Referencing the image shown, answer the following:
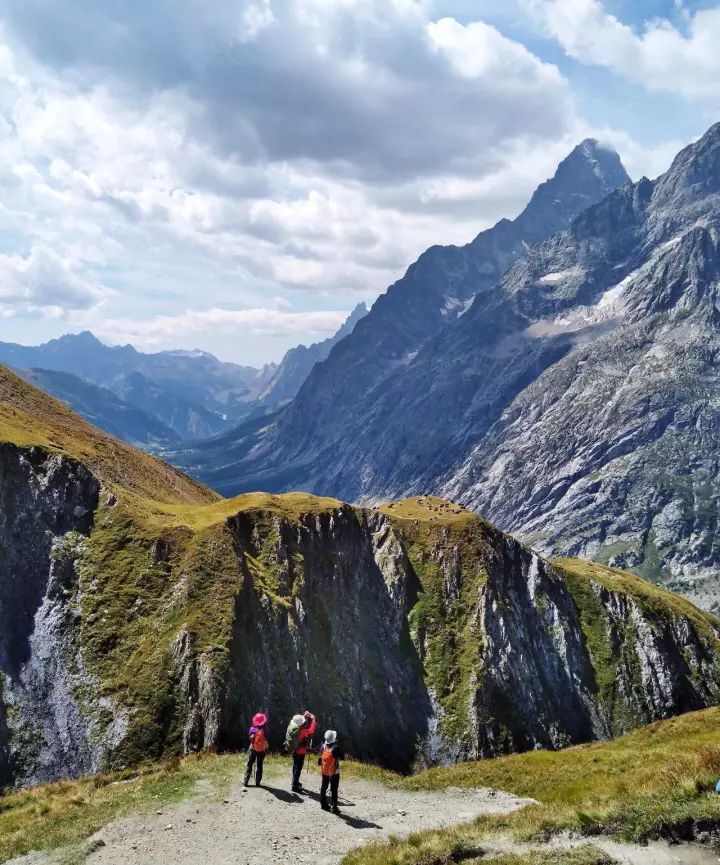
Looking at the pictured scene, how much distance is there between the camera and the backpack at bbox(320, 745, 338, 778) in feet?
110

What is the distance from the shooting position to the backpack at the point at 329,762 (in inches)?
1320

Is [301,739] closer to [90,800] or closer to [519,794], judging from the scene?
[90,800]

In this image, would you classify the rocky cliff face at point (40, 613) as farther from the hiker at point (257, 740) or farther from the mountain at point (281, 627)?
the hiker at point (257, 740)

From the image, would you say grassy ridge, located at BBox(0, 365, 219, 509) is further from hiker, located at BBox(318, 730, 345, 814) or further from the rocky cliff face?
hiker, located at BBox(318, 730, 345, 814)

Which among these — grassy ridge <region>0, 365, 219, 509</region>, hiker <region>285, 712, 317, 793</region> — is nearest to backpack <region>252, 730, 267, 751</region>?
hiker <region>285, 712, 317, 793</region>

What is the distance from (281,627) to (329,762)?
140 feet

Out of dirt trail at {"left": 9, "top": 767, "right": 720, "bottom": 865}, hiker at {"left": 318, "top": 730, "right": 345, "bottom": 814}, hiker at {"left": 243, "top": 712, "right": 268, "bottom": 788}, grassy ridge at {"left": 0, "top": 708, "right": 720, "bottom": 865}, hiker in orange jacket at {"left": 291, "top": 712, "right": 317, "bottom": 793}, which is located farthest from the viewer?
hiker at {"left": 243, "top": 712, "right": 268, "bottom": 788}

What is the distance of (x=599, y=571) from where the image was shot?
435 ft

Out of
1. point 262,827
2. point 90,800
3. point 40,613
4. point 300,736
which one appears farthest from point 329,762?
point 40,613

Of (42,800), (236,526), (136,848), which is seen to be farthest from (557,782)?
(236,526)

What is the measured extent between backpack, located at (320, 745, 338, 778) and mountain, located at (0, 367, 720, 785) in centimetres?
2724

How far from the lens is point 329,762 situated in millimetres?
33719

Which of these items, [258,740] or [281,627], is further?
[281,627]

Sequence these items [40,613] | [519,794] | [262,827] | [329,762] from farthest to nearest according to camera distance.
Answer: [40,613]
[519,794]
[329,762]
[262,827]
